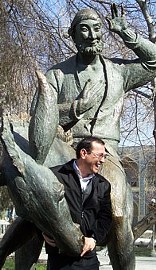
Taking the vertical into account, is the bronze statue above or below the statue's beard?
below

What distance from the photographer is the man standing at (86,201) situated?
115 inches

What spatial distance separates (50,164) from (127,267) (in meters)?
0.83

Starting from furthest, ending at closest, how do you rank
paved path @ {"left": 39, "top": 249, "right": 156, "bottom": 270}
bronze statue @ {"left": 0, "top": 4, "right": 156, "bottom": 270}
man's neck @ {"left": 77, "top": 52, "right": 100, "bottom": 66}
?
paved path @ {"left": 39, "top": 249, "right": 156, "bottom": 270}, man's neck @ {"left": 77, "top": 52, "right": 100, "bottom": 66}, bronze statue @ {"left": 0, "top": 4, "right": 156, "bottom": 270}

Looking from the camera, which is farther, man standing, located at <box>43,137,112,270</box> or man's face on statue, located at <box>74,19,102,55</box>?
man's face on statue, located at <box>74,19,102,55</box>

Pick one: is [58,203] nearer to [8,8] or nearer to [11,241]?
[11,241]

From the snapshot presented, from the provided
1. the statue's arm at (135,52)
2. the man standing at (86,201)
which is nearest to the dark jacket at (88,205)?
the man standing at (86,201)

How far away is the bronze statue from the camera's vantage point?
136 inches

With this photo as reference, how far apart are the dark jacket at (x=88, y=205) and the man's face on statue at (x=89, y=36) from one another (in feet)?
3.33

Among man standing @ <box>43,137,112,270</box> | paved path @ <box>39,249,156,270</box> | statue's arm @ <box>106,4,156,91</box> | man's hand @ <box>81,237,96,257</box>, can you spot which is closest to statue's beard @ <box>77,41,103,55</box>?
statue's arm @ <box>106,4,156,91</box>

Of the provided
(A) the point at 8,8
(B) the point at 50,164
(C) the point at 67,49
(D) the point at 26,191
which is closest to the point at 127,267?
(B) the point at 50,164

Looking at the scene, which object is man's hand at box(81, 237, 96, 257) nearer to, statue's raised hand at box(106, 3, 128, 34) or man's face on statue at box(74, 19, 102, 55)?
man's face on statue at box(74, 19, 102, 55)

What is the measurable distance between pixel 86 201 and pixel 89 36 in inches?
47.5

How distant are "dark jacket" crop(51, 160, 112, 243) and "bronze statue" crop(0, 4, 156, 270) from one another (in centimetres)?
34

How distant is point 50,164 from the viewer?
325 cm
